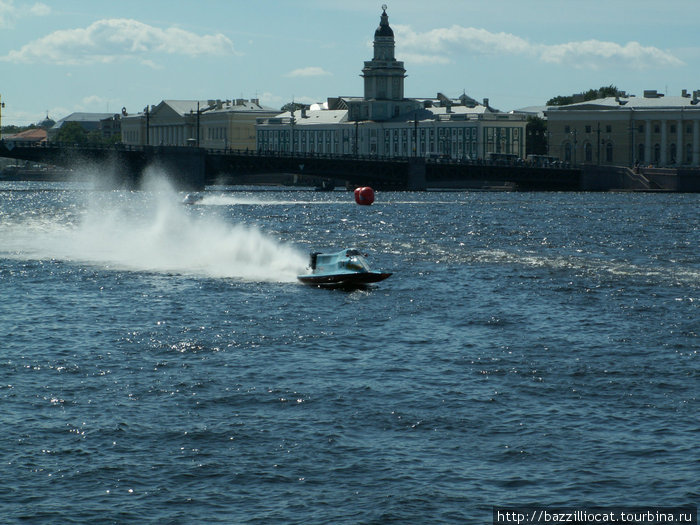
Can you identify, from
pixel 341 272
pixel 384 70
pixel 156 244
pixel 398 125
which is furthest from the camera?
pixel 384 70

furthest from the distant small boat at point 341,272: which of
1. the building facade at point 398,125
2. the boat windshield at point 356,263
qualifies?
the building facade at point 398,125

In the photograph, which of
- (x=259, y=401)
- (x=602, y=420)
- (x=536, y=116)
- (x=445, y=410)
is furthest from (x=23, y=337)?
(x=536, y=116)

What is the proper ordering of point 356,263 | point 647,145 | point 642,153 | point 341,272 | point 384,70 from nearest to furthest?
point 341,272
point 356,263
point 647,145
point 642,153
point 384,70

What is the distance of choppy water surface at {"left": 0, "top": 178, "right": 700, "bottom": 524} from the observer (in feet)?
62.9

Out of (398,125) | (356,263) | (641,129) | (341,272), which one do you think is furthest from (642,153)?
(341,272)

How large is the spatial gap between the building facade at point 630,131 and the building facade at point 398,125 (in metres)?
9.22

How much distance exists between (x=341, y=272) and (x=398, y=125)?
466 ft

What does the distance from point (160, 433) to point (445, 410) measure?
5.43 meters

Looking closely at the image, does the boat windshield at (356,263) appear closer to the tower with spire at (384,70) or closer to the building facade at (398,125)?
the building facade at (398,125)

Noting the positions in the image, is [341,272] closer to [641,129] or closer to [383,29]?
[641,129]

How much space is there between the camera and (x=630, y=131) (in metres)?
158

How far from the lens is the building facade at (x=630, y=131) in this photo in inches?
6102

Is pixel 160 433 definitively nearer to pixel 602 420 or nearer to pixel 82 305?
pixel 602 420

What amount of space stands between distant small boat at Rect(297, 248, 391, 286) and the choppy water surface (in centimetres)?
57
